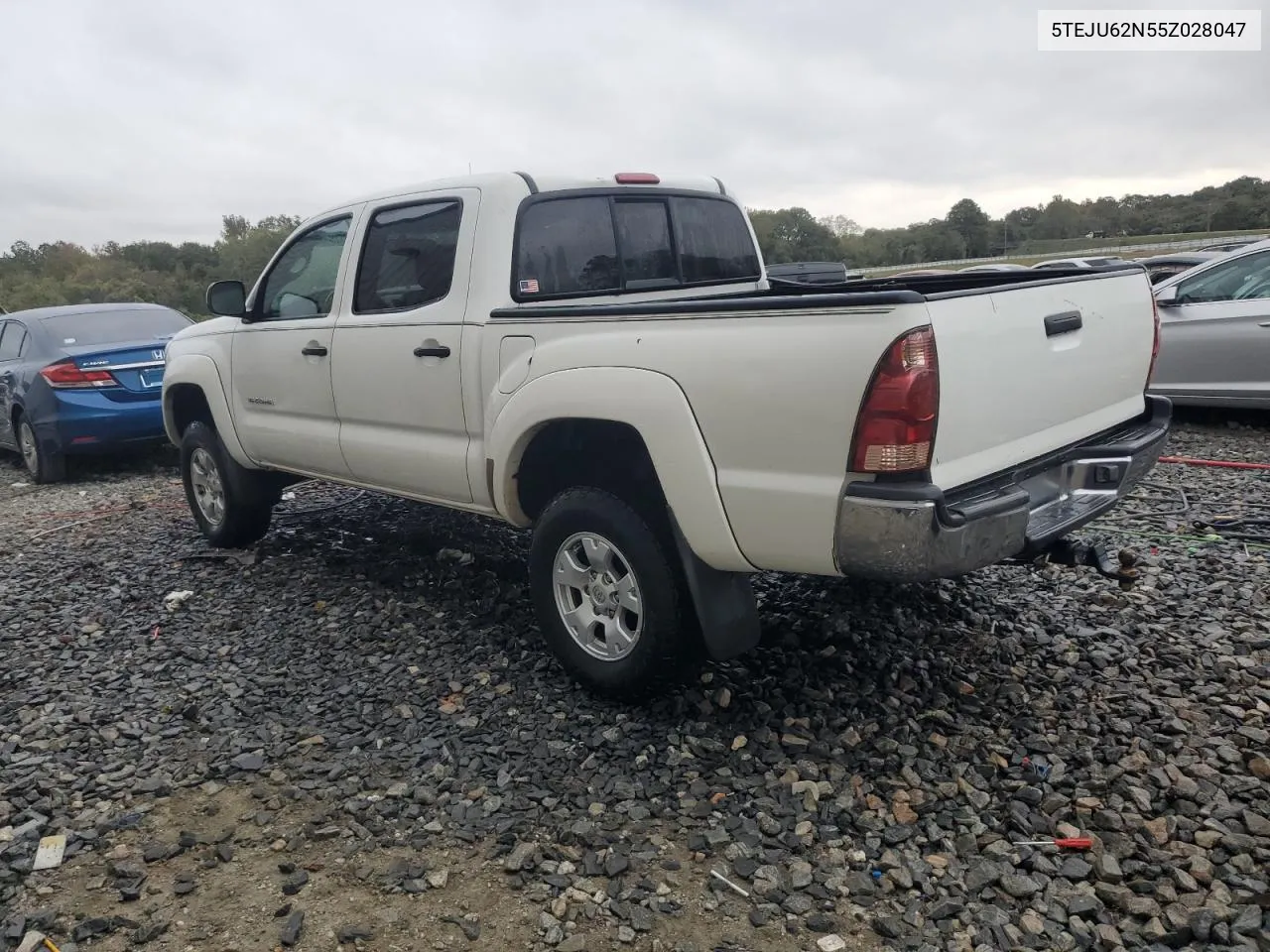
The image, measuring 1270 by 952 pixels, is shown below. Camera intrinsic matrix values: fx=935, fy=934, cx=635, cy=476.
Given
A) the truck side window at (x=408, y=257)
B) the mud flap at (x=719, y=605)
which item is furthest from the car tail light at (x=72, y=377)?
the mud flap at (x=719, y=605)

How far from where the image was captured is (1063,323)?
309 cm

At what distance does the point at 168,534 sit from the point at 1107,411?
5.73 metres

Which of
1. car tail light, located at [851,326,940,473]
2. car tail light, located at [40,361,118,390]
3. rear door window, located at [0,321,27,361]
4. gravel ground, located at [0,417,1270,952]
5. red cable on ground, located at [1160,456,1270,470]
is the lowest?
gravel ground, located at [0,417,1270,952]

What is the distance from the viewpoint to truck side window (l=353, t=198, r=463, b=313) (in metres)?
4.00

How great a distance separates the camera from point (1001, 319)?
9.26 ft

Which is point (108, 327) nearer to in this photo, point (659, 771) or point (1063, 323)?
point (659, 771)

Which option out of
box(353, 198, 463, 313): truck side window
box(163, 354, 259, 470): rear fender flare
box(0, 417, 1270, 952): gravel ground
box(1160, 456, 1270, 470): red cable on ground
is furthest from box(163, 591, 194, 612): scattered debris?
box(1160, 456, 1270, 470): red cable on ground

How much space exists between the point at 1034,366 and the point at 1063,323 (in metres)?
0.24

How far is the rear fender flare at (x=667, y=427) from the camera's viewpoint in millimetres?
2951

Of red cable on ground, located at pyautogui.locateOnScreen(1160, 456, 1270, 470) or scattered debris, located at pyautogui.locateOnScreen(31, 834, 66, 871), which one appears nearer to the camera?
scattered debris, located at pyautogui.locateOnScreen(31, 834, 66, 871)

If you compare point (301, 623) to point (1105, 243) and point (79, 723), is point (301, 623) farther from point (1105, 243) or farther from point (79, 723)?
point (1105, 243)

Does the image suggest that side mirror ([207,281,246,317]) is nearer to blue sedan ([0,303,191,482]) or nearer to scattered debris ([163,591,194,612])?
scattered debris ([163,591,194,612])

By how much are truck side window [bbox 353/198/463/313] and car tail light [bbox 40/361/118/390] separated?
504 centimetres

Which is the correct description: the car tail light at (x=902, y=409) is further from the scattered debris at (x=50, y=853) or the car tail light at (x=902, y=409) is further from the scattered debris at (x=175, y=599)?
the scattered debris at (x=175, y=599)
